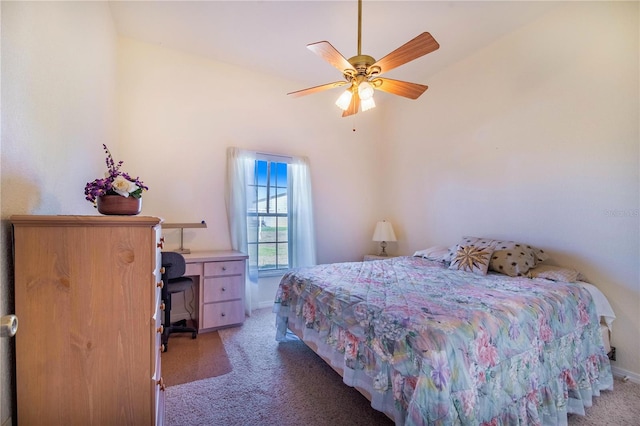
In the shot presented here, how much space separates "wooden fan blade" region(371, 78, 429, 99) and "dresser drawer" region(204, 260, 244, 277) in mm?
2264

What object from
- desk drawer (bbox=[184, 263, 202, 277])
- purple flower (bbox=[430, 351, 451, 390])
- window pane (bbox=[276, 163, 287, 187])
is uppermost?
window pane (bbox=[276, 163, 287, 187])

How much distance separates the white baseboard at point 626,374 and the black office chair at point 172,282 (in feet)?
12.2

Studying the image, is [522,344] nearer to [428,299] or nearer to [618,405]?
[428,299]

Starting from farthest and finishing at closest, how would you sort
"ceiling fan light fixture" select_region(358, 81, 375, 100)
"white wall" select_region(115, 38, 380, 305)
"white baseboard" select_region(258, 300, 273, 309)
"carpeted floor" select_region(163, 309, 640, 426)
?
"white baseboard" select_region(258, 300, 273, 309), "white wall" select_region(115, 38, 380, 305), "ceiling fan light fixture" select_region(358, 81, 375, 100), "carpeted floor" select_region(163, 309, 640, 426)

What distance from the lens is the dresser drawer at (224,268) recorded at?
2926mm

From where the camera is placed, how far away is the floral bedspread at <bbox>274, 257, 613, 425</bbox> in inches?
48.7

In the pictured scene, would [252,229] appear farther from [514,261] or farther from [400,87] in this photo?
[514,261]

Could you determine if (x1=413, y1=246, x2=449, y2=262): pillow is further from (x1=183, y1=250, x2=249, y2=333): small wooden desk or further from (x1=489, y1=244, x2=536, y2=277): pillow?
(x1=183, y1=250, x2=249, y2=333): small wooden desk

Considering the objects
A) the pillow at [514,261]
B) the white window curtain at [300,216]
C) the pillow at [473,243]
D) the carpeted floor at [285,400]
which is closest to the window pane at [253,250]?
the white window curtain at [300,216]

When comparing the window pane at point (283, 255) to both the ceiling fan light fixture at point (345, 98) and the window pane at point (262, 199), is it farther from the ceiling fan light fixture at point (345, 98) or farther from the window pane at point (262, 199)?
the ceiling fan light fixture at point (345, 98)

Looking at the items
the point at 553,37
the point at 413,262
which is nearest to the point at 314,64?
the point at 553,37

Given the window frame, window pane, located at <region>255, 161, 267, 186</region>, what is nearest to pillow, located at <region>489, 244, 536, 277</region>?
the window frame

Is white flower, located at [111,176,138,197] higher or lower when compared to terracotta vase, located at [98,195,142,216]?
higher

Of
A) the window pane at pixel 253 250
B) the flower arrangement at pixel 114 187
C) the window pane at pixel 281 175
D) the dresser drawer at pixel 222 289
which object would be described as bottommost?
the dresser drawer at pixel 222 289
